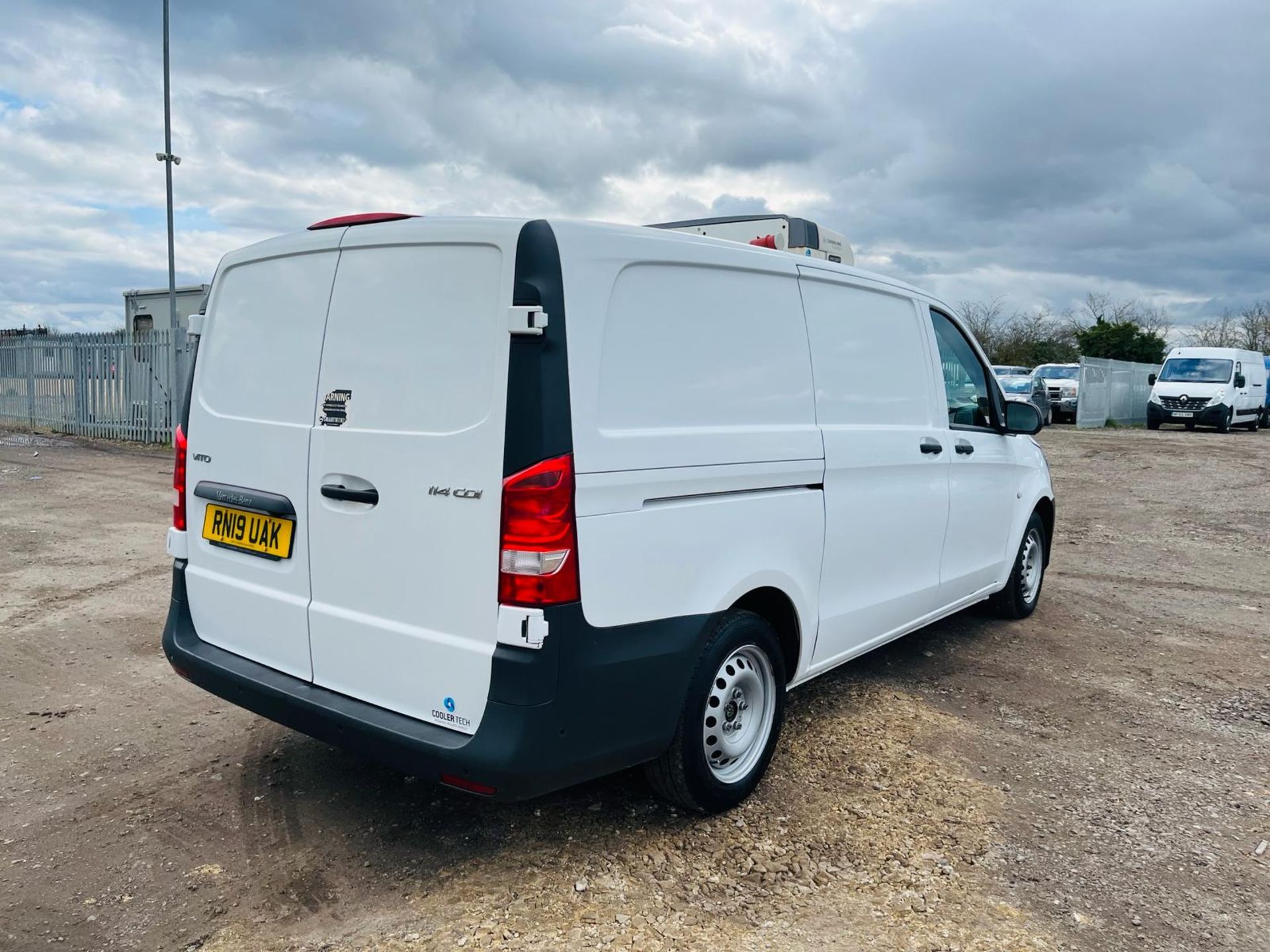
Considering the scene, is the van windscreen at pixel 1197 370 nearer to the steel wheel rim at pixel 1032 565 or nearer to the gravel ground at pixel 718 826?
the steel wheel rim at pixel 1032 565

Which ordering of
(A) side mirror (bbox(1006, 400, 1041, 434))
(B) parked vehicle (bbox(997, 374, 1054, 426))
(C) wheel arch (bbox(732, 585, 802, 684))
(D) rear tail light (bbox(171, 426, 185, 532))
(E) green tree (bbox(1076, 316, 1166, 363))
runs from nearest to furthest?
(C) wheel arch (bbox(732, 585, 802, 684)) < (D) rear tail light (bbox(171, 426, 185, 532)) < (A) side mirror (bbox(1006, 400, 1041, 434)) < (B) parked vehicle (bbox(997, 374, 1054, 426)) < (E) green tree (bbox(1076, 316, 1166, 363))

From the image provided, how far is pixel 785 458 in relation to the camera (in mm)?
3596

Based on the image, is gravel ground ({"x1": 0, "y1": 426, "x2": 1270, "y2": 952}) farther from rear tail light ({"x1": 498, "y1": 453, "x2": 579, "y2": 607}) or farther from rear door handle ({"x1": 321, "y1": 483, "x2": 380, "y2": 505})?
rear door handle ({"x1": 321, "y1": 483, "x2": 380, "y2": 505})

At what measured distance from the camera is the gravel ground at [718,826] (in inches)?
113

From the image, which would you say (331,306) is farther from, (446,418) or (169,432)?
(169,432)

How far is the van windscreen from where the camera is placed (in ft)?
78.8

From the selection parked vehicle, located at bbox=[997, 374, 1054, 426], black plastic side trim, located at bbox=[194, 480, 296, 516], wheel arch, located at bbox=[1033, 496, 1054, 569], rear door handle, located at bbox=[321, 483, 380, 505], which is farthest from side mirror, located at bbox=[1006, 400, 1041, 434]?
parked vehicle, located at bbox=[997, 374, 1054, 426]

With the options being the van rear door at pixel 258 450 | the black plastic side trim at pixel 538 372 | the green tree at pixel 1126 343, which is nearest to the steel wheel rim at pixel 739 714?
the black plastic side trim at pixel 538 372

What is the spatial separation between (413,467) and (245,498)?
2.87 ft

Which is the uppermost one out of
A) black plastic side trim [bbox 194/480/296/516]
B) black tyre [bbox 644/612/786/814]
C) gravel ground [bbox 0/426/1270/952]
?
black plastic side trim [bbox 194/480/296/516]

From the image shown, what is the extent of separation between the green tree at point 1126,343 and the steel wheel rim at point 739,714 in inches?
1631

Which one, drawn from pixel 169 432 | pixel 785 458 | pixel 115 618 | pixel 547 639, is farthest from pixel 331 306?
pixel 169 432

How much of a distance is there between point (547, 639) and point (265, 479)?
131cm

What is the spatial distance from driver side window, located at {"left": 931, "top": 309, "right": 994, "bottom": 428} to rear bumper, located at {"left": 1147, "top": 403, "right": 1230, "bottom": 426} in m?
Result: 22.1
